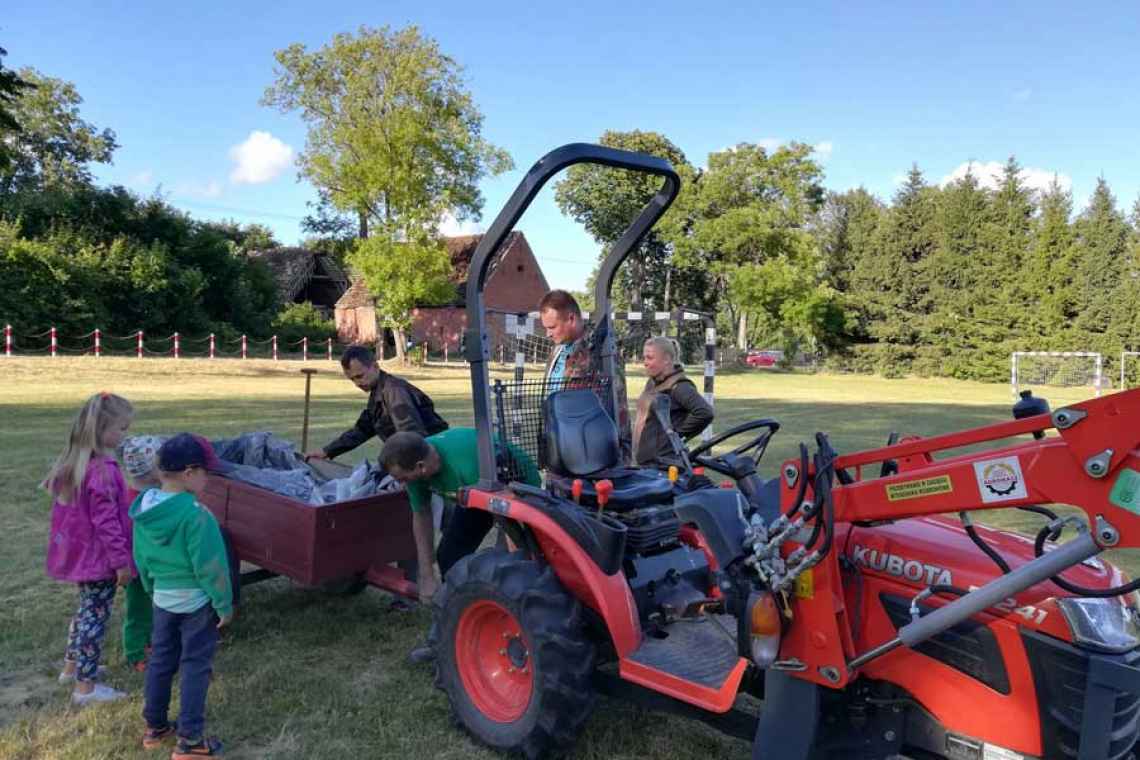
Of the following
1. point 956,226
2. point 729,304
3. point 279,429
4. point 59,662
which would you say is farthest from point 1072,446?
point 729,304

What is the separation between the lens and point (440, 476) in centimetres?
395

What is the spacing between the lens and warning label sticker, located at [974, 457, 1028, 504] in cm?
211

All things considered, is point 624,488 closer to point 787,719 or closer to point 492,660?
point 492,660

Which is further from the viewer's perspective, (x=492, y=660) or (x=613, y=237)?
(x=613, y=237)

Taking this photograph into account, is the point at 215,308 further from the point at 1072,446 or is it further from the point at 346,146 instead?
the point at 1072,446

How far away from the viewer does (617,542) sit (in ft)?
9.87

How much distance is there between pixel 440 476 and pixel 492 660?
3.03 feet

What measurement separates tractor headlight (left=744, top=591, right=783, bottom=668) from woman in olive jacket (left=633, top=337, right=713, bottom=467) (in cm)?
264

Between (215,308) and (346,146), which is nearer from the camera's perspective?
(346,146)

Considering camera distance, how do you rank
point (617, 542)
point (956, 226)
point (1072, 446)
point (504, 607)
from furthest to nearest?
1. point (956, 226)
2. point (504, 607)
3. point (617, 542)
4. point (1072, 446)

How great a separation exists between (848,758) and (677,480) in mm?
1315

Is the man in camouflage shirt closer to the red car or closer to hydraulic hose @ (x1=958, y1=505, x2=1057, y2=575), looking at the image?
hydraulic hose @ (x1=958, y1=505, x2=1057, y2=575)

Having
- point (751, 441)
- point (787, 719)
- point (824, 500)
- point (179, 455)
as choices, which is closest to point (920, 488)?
point (824, 500)

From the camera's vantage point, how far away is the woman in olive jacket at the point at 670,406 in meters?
5.30
